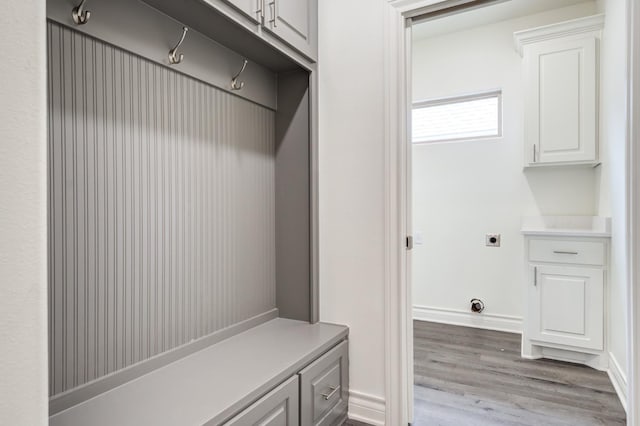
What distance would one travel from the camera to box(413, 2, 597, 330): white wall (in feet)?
10.3

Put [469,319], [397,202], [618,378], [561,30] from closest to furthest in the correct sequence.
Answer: [397,202], [618,378], [561,30], [469,319]

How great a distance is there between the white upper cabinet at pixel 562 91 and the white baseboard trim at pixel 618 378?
139 centimetres

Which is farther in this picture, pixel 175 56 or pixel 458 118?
pixel 458 118

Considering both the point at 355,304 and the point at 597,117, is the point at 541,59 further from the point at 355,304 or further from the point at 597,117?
the point at 355,304

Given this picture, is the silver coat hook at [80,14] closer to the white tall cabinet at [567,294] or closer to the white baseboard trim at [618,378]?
the white tall cabinet at [567,294]

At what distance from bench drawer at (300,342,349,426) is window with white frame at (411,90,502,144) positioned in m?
2.32

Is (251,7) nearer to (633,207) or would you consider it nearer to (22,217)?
(22,217)

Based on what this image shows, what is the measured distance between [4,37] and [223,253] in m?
1.30

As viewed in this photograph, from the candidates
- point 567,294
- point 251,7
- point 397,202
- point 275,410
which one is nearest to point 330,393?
point 275,410

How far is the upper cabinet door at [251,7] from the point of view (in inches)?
55.7

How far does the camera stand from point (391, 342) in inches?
71.3

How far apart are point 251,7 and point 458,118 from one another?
260 centimetres

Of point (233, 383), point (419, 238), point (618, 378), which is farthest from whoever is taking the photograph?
point (419, 238)

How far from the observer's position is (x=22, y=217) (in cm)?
52
